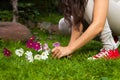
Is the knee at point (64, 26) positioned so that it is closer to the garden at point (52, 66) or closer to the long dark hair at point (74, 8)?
the garden at point (52, 66)

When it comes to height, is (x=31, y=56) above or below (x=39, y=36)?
above

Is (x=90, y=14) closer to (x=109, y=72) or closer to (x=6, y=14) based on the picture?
(x=109, y=72)

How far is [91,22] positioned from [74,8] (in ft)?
1.00

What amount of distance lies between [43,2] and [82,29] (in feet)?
18.3

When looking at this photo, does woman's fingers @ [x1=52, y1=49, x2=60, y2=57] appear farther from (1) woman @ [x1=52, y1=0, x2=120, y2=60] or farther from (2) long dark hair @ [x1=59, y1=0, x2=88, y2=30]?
(2) long dark hair @ [x1=59, y1=0, x2=88, y2=30]

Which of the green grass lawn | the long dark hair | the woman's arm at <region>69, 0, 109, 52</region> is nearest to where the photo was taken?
the green grass lawn

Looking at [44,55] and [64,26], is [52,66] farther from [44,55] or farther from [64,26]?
[64,26]

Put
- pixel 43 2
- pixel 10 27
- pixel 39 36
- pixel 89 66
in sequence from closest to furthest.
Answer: pixel 89 66, pixel 10 27, pixel 39 36, pixel 43 2

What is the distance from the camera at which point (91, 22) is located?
16.3ft

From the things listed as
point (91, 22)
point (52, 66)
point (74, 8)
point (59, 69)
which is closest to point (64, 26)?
point (91, 22)

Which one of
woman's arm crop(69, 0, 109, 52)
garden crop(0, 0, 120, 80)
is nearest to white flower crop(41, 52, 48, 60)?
garden crop(0, 0, 120, 80)

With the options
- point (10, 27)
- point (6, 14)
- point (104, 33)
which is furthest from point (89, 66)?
point (6, 14)

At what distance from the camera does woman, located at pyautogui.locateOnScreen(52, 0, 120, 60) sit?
15.3 ft

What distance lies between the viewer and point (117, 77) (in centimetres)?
430
